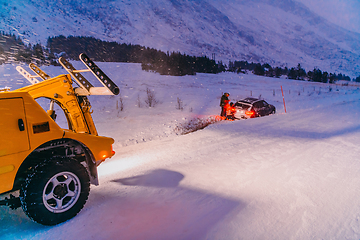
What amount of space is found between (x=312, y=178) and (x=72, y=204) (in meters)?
4.30

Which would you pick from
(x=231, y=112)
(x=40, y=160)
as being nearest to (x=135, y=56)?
(x=231, y=112)

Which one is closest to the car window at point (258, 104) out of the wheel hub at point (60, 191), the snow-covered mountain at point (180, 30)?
the wheel hub at point (60, 191)

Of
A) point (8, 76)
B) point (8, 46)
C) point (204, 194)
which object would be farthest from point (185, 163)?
point (8, 46)

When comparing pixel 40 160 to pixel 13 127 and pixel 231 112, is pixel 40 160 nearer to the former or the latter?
pixel 13 127

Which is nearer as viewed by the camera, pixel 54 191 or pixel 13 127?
pixel 13 127

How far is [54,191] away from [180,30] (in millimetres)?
98433

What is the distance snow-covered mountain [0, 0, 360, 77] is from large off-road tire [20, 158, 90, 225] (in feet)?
169

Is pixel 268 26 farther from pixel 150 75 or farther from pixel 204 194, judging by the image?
pixel 204 194

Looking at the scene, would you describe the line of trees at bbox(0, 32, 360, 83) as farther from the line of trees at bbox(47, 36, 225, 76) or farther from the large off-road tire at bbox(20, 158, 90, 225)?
the large off-road tire at bbox(20, 158, 90, 225)

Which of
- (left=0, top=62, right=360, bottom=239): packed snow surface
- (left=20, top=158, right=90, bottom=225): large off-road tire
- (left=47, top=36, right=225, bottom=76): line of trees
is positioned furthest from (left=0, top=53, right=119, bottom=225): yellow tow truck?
(left=47, top=36, right=225, bottom=76): line of trees

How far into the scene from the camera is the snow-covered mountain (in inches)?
2317

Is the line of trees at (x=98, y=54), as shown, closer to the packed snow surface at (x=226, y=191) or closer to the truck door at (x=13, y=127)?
the packed snow surface at (x=226, y=191)

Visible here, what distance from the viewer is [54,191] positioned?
2.82 metres

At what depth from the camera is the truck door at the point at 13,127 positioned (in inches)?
95.2
